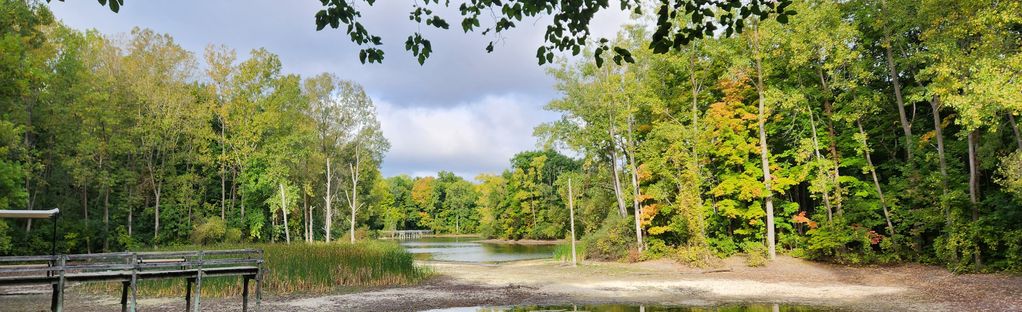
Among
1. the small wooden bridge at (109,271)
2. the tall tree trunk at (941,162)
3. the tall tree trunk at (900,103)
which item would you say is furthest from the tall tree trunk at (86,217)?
the tall tree trunk at (941,162)

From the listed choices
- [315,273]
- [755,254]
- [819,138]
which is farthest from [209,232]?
[819,138]

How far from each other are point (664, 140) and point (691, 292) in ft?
37.7

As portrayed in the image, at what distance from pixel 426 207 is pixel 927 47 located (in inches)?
3355

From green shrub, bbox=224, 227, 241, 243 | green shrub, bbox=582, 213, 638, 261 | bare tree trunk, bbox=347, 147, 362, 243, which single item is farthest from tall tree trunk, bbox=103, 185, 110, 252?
green shrub, bbox=582, 213, 638, 261

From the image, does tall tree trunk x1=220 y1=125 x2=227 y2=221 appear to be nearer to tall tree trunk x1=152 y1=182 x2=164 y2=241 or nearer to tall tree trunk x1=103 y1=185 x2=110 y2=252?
tall tree trunk x1=152 y1=182 x2=164 y2=241

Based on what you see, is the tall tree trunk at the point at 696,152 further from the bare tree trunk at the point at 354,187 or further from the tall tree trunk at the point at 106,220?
the tall tree trunk at the point at 106,220

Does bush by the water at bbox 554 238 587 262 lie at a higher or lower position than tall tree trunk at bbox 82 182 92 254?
lower

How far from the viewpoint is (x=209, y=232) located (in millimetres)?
32250

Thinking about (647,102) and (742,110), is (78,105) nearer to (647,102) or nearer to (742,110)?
(647,102)

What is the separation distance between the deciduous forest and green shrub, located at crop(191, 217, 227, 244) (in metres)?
0.11

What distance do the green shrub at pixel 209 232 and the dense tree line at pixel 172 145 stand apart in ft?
0.24

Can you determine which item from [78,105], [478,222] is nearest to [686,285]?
[78,105]

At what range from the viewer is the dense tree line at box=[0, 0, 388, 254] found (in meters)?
28.0

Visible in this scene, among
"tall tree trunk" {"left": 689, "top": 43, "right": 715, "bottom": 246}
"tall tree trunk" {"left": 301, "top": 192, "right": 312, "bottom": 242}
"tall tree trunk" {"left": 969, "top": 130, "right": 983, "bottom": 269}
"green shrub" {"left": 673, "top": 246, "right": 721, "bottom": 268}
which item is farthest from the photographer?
"tall tree trunk" {"left": 301, "top": 192, "right": 312, "bottom": 242}
